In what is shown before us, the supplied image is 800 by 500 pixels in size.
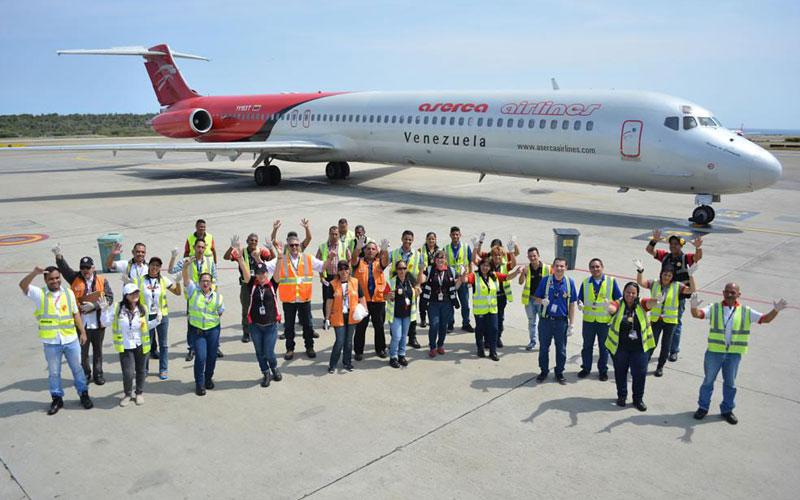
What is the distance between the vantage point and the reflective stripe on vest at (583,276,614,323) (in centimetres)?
716

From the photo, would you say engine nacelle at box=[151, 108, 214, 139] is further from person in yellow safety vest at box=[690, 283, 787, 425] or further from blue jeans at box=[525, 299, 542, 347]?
person in yellow safety vest at box=[690, 283, 787, 425]

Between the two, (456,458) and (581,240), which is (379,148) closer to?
(581,240)

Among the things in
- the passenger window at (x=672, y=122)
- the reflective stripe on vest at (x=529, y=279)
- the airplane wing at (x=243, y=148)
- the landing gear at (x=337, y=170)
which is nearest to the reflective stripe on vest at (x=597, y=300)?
the reflective stripe on vest at (x=529, y=279)

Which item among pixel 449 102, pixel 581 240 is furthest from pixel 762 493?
pixel 449 102

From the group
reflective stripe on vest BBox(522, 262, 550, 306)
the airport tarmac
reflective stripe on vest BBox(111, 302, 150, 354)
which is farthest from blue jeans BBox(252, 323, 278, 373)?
reflective stripe on vest BBox(522, 262, 550, 306)

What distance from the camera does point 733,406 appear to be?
20.3 feet

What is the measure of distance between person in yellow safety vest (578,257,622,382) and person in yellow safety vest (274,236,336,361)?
325 centimetres

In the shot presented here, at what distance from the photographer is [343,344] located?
7.64 m

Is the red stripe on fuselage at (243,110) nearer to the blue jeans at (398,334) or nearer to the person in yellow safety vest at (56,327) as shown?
the blue jeans at (398,334)

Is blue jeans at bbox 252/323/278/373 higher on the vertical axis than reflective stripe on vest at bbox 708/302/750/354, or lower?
lower

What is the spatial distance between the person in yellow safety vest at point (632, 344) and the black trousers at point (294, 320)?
3.74 m

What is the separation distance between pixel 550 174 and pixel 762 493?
45.0 feet

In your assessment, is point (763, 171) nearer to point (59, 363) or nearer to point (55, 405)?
point (59, 363)

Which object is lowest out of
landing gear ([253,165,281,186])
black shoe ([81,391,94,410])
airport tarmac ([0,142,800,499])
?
airport tarmac ([0,142,800,499])
